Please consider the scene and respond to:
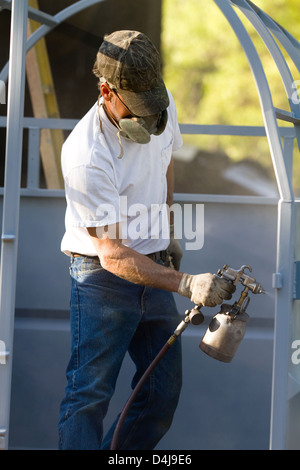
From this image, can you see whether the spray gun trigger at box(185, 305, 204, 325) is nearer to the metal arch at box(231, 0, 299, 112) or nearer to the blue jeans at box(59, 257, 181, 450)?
the blue jeans at box(59, 257, 181, 450)

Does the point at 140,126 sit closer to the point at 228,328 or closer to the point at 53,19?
the point at 228,328

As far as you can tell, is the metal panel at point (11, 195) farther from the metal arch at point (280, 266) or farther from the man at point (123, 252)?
the metal arch at point (280, 266)

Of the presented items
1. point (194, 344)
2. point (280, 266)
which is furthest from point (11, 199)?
point (194, 344)

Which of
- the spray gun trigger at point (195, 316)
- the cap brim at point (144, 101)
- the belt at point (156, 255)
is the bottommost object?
the spray gun trigger at point (195, 316)

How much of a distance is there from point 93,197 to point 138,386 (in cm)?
73

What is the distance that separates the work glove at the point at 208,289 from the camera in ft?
6.95

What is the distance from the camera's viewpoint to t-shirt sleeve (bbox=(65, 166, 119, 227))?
7.11 feet

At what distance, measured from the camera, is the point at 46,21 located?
10.1 ft

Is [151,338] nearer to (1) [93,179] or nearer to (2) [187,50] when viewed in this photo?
(1) [93,179]

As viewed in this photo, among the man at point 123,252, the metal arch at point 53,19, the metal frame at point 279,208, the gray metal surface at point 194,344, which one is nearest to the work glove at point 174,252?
the man at point 123,252

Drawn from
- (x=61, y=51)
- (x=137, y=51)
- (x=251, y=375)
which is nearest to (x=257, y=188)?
(x=61, y=51)

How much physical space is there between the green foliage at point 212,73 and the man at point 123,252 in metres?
14.0

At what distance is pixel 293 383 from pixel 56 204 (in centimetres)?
147

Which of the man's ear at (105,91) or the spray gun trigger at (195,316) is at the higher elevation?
the man's ear at (105,91)
